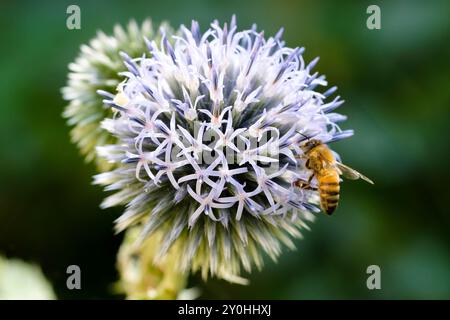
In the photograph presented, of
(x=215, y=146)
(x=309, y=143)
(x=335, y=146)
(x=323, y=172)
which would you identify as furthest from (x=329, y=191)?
(x=335, y=146)

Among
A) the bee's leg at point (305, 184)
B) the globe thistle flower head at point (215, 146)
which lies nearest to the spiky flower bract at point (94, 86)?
the globe thistle flower head at point (215, 146)

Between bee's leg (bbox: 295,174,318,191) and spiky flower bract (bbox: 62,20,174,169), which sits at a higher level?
spiky flower bract (bbox: 62,20,174,169)

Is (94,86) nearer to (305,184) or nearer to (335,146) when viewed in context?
(305,184)

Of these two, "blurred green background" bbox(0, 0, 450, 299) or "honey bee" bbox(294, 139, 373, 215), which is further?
"blurred green background" bbox(0, 0, 450, 299)

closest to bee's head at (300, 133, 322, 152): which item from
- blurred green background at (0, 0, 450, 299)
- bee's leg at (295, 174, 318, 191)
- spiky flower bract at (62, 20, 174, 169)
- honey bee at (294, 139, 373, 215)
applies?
honey bee at (294, 139, 373, 215)

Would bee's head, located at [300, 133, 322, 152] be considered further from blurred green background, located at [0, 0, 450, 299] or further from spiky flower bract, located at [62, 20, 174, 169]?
blurred green background, located at [0, 0, 450, 299]

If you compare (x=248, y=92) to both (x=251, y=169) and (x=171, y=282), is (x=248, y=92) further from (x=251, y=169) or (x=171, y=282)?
(x=171, y=282)
